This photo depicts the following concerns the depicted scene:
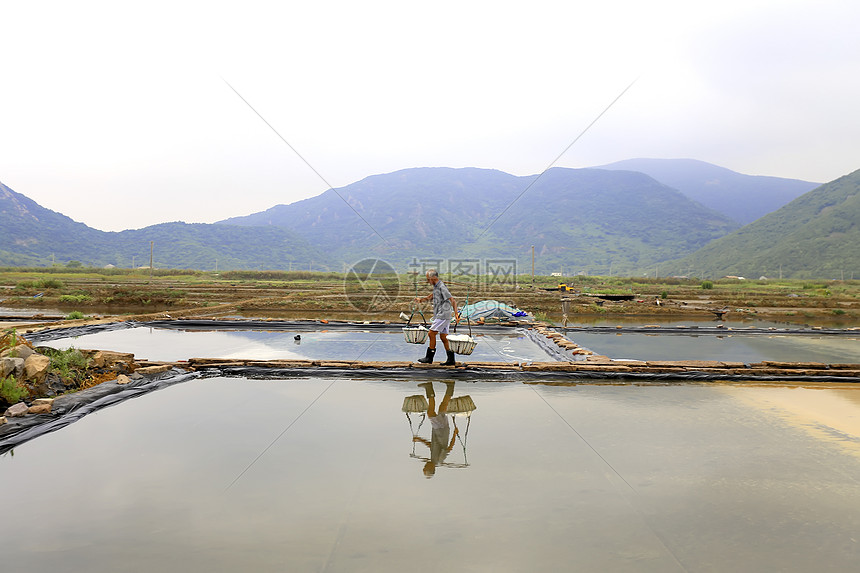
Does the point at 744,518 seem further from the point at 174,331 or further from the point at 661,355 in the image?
the point at 174,331

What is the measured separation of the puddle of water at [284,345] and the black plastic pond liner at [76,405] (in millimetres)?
1920

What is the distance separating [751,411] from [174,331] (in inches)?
427

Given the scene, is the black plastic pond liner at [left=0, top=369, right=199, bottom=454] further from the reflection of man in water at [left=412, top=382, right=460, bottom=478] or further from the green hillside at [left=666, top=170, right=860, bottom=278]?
the green hillside at [left=666, top=170, right=860, bottom=278]

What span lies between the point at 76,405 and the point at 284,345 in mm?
4595

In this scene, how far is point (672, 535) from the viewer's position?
283 cm

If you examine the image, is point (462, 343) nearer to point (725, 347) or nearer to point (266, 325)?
point (725, 347)

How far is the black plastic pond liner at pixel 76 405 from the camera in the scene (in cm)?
424

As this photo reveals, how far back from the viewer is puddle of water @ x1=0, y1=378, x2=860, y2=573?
2.60 metres

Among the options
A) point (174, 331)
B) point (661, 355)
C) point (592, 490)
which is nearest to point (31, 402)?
point (592, 490)

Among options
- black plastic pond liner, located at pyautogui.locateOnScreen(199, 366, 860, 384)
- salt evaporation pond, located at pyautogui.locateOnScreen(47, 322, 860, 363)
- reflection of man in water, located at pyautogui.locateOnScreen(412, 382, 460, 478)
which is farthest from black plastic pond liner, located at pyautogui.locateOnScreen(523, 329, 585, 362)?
reflection of man in water, located at pyautogui.locateOnScreen(412, 382, 460, 478)

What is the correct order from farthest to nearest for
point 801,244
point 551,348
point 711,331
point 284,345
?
point 801,244
point 711,331
point 284,345
point 551,348

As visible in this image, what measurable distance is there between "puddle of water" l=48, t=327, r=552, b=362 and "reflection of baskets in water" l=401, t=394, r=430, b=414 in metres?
2.35

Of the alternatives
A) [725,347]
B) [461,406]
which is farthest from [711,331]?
[461,406]

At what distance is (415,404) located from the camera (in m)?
5.46
